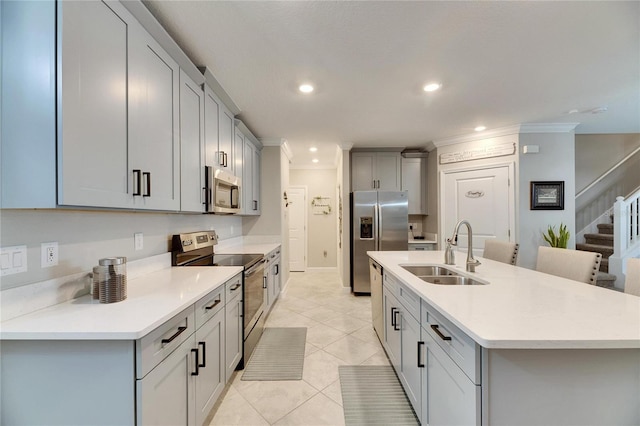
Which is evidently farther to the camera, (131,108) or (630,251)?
(630,251)

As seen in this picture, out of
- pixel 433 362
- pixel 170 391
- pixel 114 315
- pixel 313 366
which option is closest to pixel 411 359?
pixel 433 362

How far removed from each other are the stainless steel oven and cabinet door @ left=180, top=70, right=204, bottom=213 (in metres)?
0.40

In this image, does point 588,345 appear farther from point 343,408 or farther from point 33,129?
point 33,129

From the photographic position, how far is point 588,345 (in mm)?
805

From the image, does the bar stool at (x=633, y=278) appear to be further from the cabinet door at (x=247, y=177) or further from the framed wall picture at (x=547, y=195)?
the cabinet door at (x=247, y=177)

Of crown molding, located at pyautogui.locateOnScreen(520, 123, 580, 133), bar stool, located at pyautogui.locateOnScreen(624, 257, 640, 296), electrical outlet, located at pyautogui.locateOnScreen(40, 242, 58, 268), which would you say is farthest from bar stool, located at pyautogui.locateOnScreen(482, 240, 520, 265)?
electrical outlet, located at pyautogui.locateOnScreen(40, 242, 58, 268)

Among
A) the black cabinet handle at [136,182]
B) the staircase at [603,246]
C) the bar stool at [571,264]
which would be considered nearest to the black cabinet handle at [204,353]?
the black cabinet handle at [136,182]

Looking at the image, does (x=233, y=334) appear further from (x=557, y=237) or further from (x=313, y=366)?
(x=557, y=237)

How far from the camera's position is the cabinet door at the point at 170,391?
0.97 m

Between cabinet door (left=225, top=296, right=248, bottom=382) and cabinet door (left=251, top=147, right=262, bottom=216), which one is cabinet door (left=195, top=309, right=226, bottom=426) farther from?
cabinet door (left=251, top=147, right=262, bottom=216)

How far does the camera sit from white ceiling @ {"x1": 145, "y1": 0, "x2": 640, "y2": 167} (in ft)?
4.98

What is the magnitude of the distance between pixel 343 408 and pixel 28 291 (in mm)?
1836

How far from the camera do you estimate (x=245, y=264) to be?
87.6 inches

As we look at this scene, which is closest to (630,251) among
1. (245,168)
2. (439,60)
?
(439,60)
